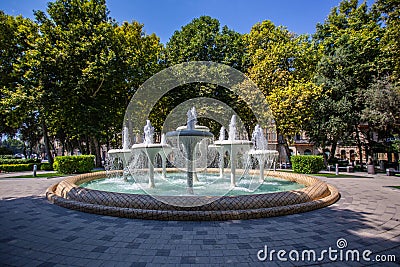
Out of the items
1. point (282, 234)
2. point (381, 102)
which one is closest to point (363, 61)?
point (381, 102)

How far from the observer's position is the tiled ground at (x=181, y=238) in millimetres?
3916

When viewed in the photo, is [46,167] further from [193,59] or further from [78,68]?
[193,59]

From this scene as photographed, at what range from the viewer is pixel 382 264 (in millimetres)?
3768

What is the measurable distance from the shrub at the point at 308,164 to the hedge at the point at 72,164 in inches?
680

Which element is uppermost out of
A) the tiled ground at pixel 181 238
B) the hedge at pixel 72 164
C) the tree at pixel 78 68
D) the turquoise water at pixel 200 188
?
the tree at pixel 78 68

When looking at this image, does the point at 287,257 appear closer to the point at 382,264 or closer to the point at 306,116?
the point at 382,264

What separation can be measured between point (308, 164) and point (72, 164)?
62.2 ft

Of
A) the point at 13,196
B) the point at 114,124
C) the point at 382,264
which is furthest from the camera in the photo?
the point at 114,124

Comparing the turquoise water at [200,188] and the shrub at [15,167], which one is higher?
the shrub at [15,167]

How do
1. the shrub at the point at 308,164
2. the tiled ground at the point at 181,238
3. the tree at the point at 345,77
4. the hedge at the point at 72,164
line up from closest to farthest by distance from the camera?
the tiled ground at the point at 181,238 → the shrub at the point at 308,164 → the hedge at the point at 72,164 → the tree at the point at 345,77

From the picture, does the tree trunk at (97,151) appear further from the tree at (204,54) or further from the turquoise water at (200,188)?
the turquoise water at (200,188)

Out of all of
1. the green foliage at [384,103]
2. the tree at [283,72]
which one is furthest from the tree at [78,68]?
the green foliage at [384,103]

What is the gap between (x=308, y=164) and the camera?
17938 millimetres

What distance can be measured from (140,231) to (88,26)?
2352 cm
